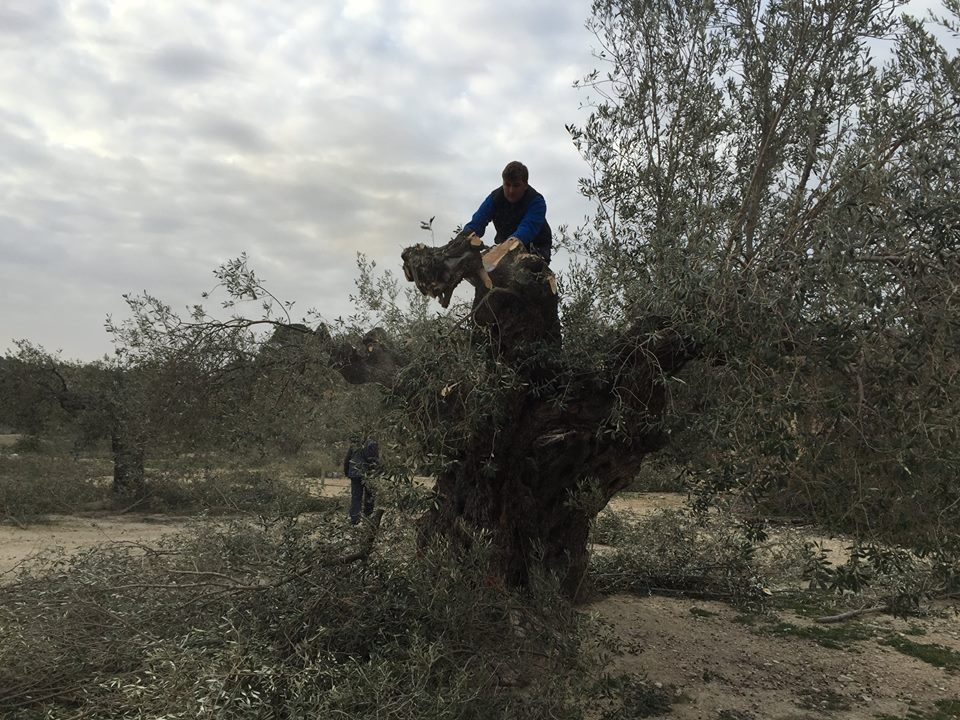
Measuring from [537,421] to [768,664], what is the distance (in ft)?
13.4

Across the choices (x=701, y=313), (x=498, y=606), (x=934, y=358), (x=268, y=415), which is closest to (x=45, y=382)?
(x=268, y=415)

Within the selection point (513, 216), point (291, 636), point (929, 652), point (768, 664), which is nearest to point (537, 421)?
point (513, 216)

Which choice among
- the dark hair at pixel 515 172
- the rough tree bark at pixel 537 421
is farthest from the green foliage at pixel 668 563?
the dark hair at pixel 515 172

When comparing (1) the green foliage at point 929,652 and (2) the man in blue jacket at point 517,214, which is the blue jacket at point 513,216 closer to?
(2) the man in blue jacket at point 517,214

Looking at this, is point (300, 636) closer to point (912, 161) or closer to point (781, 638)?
point (912, 161)

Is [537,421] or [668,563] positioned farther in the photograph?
[668,563]

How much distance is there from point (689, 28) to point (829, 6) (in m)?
1.47

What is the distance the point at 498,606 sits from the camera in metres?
5.57

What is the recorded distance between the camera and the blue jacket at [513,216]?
6684 mm

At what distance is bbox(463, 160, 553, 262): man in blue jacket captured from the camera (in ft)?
21.7

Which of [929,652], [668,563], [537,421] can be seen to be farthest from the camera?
[668,563]

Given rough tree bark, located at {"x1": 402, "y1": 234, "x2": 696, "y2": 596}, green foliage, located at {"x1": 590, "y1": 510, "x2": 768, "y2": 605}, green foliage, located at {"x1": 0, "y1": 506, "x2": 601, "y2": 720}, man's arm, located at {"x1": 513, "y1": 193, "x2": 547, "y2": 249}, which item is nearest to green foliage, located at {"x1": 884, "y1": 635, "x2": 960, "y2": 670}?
green foliage, located at {"x1": 590, "y1": 510, "x2": 768, "y2": 605}

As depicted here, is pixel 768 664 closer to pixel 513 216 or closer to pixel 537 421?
pixel 537 421

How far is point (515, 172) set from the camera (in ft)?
22.1
